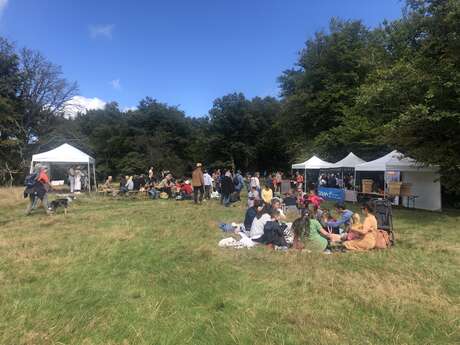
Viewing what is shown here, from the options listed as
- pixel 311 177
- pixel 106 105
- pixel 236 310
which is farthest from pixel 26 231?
pixel 106 105

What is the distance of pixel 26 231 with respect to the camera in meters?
9.41

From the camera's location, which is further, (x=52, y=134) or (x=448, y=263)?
(x=52, y=134)

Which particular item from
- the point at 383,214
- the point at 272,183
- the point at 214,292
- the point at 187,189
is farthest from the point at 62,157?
the point at 214,292

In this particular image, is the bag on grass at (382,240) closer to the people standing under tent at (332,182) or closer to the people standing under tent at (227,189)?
the people standing under tent at (227,189)

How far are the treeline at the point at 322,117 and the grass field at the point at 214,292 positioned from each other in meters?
6.50

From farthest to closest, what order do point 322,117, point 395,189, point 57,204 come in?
point 322,117, point 395,189, point 57,204

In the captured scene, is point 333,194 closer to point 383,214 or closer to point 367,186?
point 367,186

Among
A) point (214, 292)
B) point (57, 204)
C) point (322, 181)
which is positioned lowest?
point (214, 292)

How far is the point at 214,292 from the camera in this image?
4938 mm

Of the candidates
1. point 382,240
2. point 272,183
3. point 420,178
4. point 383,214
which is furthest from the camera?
point 272,183

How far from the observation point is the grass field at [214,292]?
3783 mm

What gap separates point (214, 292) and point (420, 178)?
13.8 metres

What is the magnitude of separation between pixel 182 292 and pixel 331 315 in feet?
6.19

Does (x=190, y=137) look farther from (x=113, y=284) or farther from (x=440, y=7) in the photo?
(x=113, y=284)
